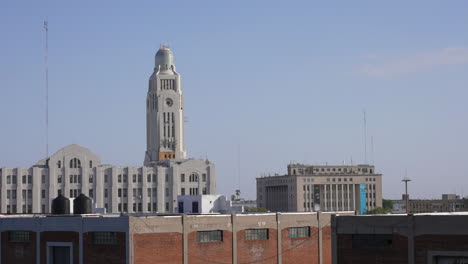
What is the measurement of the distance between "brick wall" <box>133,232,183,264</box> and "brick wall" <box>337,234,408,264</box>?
61.2 ft

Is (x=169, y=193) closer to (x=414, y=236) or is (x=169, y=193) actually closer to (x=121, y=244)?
(x=121, y=244)

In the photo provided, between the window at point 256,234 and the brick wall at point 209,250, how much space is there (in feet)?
7.95

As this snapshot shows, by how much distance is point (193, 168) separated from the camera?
193 meters

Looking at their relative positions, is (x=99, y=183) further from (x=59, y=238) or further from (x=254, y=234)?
(x=59, y=238)

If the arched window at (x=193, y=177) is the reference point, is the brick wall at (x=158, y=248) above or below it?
below

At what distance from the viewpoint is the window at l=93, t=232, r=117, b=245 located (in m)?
66.3

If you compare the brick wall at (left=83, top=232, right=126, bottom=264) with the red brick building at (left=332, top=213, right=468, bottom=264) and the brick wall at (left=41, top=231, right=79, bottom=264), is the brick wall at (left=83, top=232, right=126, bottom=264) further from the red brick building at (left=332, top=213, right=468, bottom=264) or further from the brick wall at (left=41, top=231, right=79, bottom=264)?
the red brick building at (left=332, top=213, right=468, bottom=264)

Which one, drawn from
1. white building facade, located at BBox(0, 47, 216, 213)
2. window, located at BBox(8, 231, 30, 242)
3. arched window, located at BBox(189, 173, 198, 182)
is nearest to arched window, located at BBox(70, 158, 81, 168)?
white building facade, located at BBox(0, 47, 216, 213)

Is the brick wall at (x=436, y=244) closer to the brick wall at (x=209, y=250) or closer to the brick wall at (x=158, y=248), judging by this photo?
the brick wall at (x=158, y=248)

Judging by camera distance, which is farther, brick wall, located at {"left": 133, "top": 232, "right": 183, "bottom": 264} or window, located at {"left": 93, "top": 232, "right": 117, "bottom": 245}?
window, located at {"left": 93, "top": 232, "right": 117, "bottom": 245}

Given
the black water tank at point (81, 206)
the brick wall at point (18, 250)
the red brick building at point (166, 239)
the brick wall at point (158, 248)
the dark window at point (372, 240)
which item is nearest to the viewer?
the dark window at point (372, 240)

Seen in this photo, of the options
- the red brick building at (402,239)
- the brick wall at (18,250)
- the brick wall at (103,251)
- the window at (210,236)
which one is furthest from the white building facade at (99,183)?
the red brick building at (402,239)

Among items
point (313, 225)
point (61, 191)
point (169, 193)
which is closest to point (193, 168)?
point (169, 193)

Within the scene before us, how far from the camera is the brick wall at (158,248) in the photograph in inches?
2559
